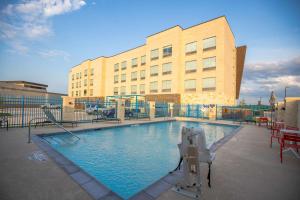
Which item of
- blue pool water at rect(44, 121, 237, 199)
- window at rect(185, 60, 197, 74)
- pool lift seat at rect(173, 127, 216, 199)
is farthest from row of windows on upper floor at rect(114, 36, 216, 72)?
pool lift seat at rect(173, 127, 216, 199)

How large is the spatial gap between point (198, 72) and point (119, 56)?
940 inches

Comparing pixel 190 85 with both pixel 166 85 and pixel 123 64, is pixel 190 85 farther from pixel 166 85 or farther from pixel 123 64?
pixel 123 64

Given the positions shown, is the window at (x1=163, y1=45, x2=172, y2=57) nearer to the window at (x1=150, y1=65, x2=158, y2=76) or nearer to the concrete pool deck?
the window at (x1=150, y1=65, x2=158, y2=76)

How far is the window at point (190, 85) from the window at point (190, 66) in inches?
71.0

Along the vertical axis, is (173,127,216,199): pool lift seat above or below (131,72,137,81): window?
below

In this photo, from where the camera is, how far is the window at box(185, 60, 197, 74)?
1042 inches

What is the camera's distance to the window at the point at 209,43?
24.3m

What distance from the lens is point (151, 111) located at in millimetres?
19203

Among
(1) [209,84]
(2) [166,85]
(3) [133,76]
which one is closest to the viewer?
(1) [209,84]

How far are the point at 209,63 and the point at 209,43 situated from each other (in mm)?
3363

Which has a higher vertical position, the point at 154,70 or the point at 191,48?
the point at 191,48

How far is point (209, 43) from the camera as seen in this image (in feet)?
81.3

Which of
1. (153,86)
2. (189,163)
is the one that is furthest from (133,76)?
(189,163)

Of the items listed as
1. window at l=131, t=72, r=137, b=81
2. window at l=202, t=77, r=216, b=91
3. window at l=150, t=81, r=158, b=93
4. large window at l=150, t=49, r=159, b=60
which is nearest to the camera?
window at l=202, t=77, r=216, b=91
